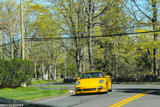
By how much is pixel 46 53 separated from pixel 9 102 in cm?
6039

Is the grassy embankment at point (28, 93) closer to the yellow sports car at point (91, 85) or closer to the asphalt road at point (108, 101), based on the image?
the asphalt road at point (108, 101)

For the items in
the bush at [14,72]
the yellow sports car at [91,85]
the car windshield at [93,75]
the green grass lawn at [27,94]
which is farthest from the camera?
the bush at [14,72]

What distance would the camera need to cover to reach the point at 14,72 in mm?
22609

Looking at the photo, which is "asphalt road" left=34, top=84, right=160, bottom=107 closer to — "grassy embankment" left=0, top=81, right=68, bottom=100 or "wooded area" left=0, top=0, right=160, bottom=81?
"grassy embankment" left=0, top=81, right=68, bottom=100

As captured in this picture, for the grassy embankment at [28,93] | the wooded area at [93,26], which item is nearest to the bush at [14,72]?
the grassy embankment at [28,93]

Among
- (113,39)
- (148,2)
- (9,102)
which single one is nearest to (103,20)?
(113,39)

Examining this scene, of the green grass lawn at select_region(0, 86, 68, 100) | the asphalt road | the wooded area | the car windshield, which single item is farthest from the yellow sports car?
the wooded area

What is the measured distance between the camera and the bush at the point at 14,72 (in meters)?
21.5

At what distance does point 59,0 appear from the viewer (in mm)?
36000

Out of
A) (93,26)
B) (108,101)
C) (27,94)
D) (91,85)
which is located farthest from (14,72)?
(93,26)

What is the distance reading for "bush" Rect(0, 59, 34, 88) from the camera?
70.6 ft

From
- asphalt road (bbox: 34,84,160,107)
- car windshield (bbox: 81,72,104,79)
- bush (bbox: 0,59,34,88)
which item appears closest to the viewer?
asphalt road (bbox: 34,84,160,107)

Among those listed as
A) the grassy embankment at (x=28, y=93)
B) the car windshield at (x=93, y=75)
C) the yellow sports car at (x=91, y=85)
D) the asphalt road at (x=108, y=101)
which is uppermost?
the car windshield at (x=93, y=75)

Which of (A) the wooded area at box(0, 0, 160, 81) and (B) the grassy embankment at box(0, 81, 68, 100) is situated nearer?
(B) the grassy embankment at box(0, 81, 68, 100)
